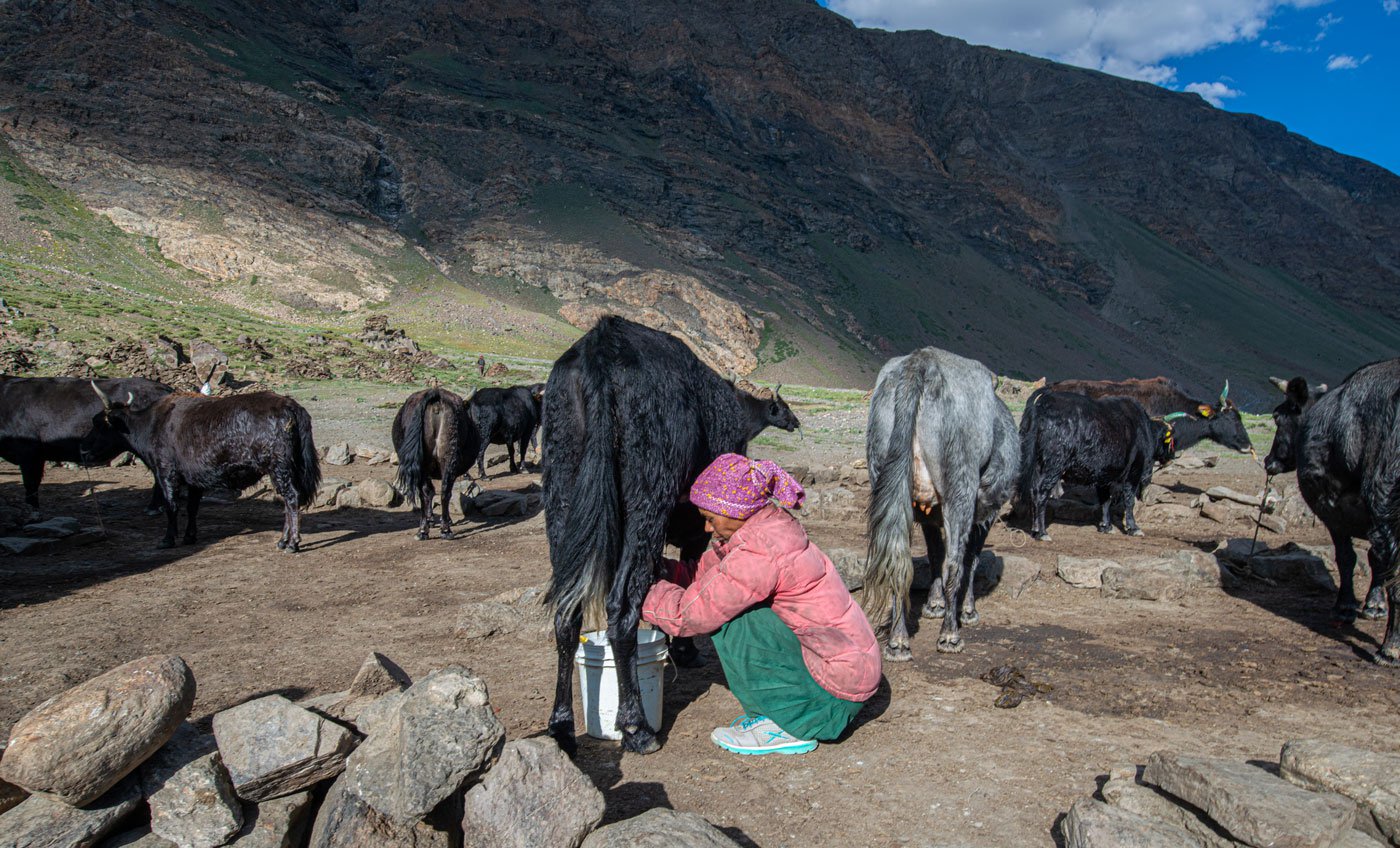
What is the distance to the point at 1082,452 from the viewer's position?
411 inches

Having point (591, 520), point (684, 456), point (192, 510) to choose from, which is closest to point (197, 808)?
point (591, 520)

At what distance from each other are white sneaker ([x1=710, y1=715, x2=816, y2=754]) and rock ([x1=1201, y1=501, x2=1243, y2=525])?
29.1 ft

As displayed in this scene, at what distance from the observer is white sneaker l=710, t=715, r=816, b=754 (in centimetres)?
396

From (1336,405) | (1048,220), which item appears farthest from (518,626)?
(1048,220)

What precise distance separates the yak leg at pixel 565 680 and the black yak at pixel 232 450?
6075 millimetres

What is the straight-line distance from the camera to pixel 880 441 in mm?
6047

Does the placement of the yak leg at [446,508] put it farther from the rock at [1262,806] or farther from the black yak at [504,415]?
the rock at [1262,806]

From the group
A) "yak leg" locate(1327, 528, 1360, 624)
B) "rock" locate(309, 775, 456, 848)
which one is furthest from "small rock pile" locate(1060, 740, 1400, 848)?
"yak leg" locate(1327, 528, 1360, 624)

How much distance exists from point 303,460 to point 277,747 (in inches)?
280

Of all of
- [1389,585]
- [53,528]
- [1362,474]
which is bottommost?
[53,528]

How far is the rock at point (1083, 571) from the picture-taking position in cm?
729

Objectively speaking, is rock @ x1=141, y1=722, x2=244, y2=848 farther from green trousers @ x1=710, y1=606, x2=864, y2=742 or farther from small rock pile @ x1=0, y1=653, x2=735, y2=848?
green trousers @ x1=710, y1=606, x2=864, y2=742

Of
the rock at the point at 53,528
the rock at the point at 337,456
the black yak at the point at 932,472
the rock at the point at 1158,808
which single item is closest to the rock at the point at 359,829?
the rock at the point at 1158,808

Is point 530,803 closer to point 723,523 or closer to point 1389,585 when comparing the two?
point 723,523
